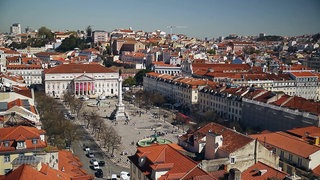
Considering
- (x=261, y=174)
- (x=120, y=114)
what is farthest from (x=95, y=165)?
→ (x=120, y=114)

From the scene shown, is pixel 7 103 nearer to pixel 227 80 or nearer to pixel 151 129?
pixel 151 129

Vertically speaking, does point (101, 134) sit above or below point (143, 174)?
below

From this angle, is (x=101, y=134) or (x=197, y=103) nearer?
(x=101, y=134)

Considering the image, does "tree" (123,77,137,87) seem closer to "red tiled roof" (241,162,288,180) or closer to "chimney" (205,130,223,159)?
"chimney" (205,130,223,159)

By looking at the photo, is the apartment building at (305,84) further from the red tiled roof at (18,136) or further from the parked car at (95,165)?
the red tiled roof at (18,136)

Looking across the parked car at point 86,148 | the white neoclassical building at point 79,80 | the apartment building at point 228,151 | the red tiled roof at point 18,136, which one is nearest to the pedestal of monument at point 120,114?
the parked car at point 86,148

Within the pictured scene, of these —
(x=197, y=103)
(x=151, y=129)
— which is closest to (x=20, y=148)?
(x=151, y=129)
